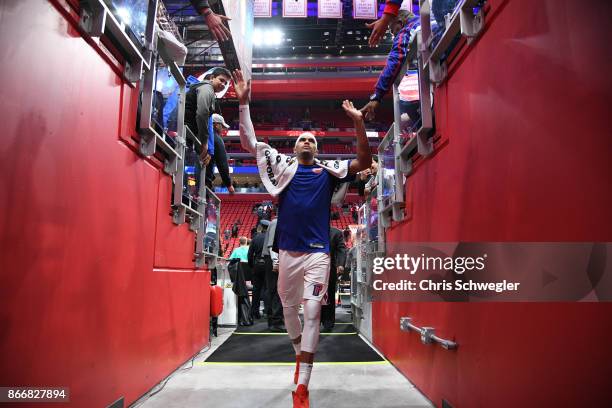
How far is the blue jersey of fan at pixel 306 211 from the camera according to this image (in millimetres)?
2566

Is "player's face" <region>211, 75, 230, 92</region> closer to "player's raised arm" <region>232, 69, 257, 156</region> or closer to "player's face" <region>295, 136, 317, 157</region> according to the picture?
"player's raised arm" <region>232, 69, 257, 156</region>

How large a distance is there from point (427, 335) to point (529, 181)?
1.23 meters

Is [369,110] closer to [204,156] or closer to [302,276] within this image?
[302,276]

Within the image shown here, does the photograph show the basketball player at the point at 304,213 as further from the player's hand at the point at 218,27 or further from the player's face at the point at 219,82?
the player's face at the point at 219,82

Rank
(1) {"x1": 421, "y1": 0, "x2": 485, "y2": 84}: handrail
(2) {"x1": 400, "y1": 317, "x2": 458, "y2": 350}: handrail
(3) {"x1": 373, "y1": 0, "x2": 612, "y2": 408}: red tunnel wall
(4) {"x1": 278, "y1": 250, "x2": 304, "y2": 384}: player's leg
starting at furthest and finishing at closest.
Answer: (4) {"x1": 278, "y1": 250, "x2": 304, "y2": 384}: player's leg, (2) {"x1": 400, "y1": 317, "x2": 458, "y2": 350}: handrail, (1) {"x1": 421, "y1": 0, "x2": 485, "y2": 84}: handrail, (3) {"x1": 373, "y1": 0, "x2": 612, "y2": 408}: red tunnel wall

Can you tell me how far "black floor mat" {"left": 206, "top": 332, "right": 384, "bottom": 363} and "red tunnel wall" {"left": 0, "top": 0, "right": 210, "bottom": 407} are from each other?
1289mm

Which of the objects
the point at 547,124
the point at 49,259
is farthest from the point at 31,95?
the point at 547,124

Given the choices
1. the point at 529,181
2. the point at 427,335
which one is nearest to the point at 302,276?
the point at 427,335

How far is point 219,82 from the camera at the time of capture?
4184mm

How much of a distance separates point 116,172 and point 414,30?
2.23m

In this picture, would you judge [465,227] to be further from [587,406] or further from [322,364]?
[322,364]

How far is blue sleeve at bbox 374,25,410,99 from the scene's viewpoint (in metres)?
3.01

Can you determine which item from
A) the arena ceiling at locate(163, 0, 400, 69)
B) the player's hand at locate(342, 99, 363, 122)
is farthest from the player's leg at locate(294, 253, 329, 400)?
the arena ceiling at locate(163, 0, 400, 69)

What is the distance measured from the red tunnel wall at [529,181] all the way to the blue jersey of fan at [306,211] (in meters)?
0.78
